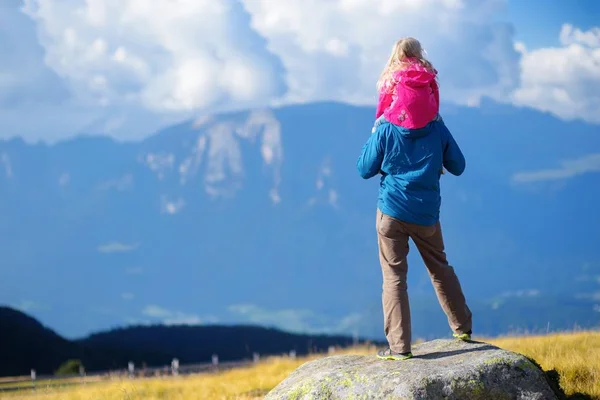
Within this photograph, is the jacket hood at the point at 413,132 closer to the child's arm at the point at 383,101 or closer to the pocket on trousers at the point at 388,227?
the child's arm at the point at 383,101

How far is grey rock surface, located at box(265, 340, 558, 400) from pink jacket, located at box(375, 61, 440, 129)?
5.11 ft

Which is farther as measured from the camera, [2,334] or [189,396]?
[2,334]

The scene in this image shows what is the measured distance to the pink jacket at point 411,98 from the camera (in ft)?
16.5

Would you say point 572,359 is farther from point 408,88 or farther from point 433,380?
point 408,88

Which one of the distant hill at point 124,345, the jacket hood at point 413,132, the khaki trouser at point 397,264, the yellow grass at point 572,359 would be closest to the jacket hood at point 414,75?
the jacket hood at point 413,132

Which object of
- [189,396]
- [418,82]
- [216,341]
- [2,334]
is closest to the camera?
[418,82]

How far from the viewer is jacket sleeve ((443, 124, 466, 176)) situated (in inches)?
207

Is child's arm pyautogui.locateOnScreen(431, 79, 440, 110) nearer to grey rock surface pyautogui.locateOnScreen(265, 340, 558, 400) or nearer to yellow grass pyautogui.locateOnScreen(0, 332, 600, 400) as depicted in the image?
grey rock surface pyautogui.locateOnScreen(265, 340, 558, 400)

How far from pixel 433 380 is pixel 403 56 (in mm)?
2121

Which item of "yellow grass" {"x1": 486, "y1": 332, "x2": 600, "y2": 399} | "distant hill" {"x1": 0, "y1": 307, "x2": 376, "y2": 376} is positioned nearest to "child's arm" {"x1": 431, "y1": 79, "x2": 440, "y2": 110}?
"yellow grass" {"x1": 486, "y1": 332, "x2": 600, "y2": 399}

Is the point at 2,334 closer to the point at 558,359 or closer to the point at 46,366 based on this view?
the point at 46,366

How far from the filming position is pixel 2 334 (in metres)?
36.5

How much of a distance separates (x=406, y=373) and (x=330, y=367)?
65 cm

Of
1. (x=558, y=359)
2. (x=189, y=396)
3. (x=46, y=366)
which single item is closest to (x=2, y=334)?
(x=46, y=366)
